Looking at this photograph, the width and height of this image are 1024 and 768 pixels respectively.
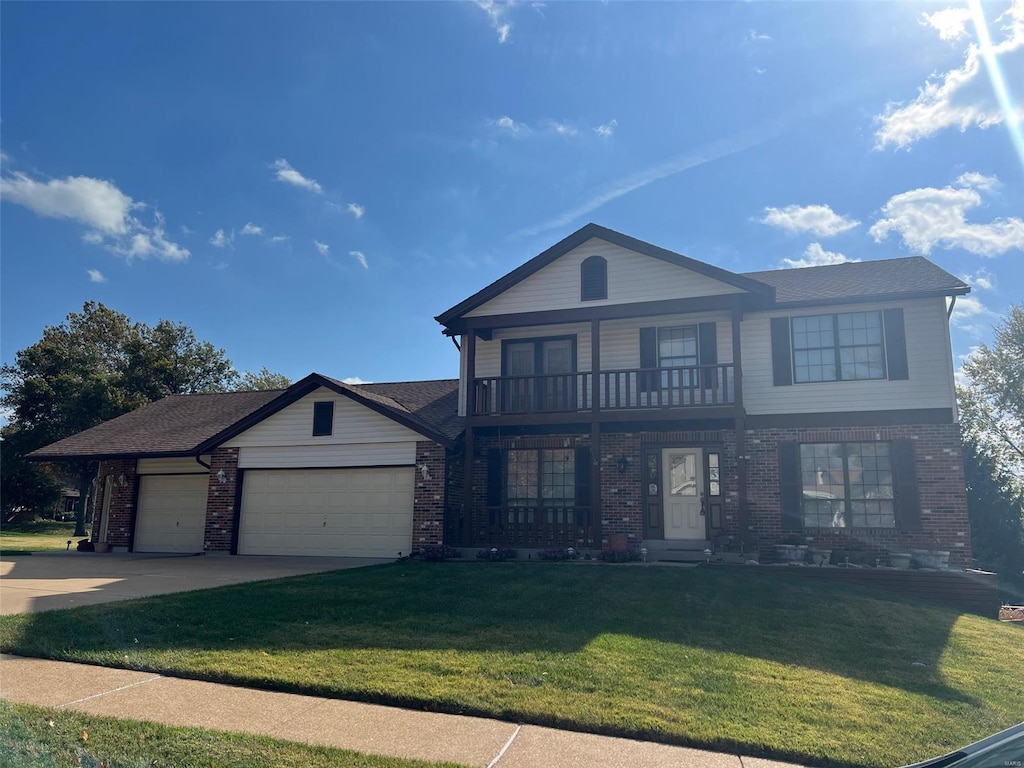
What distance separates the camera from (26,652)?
7258 mm

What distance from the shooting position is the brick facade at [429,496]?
16.5 m

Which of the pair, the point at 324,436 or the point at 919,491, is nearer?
the point at 919,491

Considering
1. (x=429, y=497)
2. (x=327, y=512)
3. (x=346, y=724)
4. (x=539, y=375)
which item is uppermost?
(x=539, y=375)

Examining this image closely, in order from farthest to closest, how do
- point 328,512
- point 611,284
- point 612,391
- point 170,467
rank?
point 170,467 → point 328,512 → point 611,284 → point 612,391

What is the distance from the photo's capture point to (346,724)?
539 centimetres

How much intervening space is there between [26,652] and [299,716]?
12.0 ft

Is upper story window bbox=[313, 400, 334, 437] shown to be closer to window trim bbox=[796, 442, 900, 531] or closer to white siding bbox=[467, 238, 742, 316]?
white siding bbox=[467, 238, 742, 316]

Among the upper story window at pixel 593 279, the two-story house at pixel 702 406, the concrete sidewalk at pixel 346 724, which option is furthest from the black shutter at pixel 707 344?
the concrete sidewalk at pixel 346 724

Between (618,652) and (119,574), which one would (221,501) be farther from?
(618,652)

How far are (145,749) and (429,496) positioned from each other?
39.5ft

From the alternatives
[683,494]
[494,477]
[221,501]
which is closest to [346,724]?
[683,494]

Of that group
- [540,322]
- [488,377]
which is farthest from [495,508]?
[540,322]

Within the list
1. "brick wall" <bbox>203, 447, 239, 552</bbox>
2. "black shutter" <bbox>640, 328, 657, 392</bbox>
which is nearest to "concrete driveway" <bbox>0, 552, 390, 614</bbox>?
"brick wall" <bbox>203, 447, 239, 552</bbox>

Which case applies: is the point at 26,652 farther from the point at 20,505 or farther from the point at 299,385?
the point at 20,505
